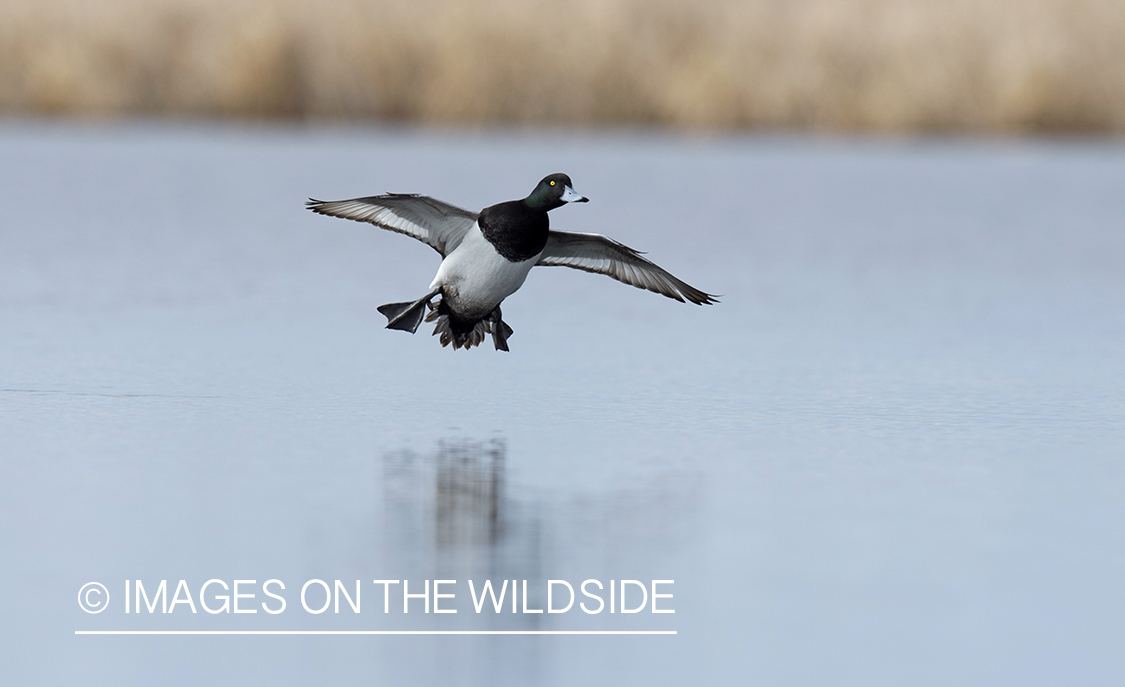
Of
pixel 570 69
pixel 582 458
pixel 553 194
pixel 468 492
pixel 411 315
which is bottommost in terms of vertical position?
pixel 468 492

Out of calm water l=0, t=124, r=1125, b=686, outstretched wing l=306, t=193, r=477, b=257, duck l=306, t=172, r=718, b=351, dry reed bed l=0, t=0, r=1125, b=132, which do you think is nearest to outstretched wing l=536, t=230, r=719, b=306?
duck l=306, t=172, r=718, b=351

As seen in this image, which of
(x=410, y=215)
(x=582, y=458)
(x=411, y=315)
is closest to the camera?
(x=582, y=458)

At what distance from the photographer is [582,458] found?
19.5 ft

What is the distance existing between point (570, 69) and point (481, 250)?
49.4ft

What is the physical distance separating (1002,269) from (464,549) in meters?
8.08

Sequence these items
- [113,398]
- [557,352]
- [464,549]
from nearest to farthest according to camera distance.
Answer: [464,549], [113,398], [557,352]

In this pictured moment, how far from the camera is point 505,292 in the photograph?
7328mm

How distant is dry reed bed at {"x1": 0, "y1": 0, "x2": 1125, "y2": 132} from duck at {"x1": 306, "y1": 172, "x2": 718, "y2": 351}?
14.2 m

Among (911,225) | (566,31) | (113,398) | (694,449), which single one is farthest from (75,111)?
(694,449)

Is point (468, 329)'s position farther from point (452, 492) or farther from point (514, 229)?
point (452, 492)

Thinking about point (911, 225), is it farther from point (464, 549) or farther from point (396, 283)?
point (464, 549)

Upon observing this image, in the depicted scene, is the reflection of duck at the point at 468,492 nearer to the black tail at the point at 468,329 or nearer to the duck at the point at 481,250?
the duck at the point at 481,250

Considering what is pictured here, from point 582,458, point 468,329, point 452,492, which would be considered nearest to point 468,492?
point 452,492

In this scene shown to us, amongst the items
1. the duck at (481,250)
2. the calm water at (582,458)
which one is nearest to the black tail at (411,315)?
the duck at (481,250)
